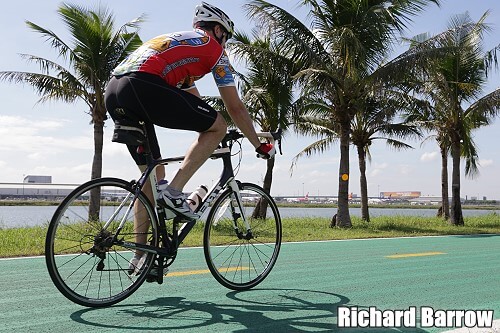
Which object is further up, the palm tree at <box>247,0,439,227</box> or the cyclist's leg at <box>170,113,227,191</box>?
the palm tree at <box>247,0,439,227</box>

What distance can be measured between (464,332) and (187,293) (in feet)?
6.90

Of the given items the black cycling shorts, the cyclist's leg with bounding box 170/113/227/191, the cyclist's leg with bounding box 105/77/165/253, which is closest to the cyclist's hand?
the cyclist's leg with bounding box 170/113/227/191

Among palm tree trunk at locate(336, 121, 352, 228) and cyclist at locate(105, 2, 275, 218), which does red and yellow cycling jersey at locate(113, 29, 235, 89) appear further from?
palm tree trunk at locate(336, 121, 352, 228)

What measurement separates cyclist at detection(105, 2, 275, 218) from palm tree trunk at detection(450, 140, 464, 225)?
66.3 ft

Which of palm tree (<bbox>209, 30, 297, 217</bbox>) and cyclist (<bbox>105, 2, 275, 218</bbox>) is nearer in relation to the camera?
cyclist (<bbox>105, 2, 275, 218</bbox>)

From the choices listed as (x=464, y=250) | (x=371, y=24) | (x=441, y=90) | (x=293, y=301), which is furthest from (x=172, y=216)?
(x=441, y=90)

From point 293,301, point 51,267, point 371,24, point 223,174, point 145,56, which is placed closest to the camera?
point 51,267

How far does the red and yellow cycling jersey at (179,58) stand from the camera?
382cm

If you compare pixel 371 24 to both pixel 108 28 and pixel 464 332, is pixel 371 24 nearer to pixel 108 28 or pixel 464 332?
pixel 108 28

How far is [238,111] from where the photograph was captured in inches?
164

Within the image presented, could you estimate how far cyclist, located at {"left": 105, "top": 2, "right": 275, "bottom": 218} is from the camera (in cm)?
377

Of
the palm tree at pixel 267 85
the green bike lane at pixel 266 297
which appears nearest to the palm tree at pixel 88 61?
the palm tree at pixel 267 85

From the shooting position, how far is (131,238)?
3881mm

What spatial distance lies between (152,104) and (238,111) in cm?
70
